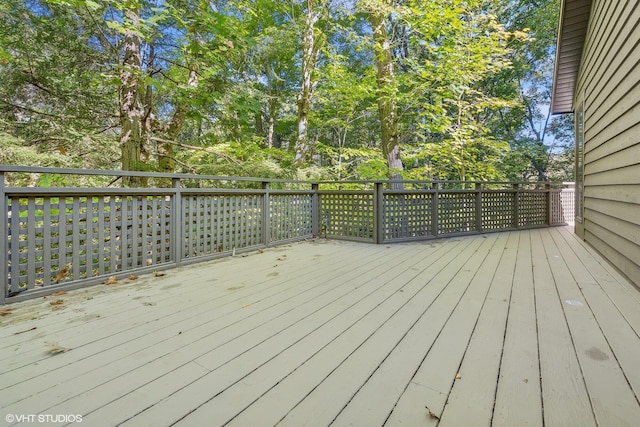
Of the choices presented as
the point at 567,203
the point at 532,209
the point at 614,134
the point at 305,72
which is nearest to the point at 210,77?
the point at 305,72

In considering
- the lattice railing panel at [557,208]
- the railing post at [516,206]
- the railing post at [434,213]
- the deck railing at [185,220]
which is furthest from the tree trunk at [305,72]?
the lattice railing panel at [557,208]

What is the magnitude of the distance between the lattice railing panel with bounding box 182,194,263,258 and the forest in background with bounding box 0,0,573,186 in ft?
4.01

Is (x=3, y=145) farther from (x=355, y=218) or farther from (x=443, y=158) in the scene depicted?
(x=443, y=158)

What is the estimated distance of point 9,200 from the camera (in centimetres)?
209

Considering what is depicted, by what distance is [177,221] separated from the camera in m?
3.12

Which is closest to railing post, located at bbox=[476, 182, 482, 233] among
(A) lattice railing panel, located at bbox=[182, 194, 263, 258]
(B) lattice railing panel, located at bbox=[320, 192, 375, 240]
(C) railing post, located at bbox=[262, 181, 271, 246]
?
(B) lattice railing panel, located at bbox=[320, 192, 375, 240]

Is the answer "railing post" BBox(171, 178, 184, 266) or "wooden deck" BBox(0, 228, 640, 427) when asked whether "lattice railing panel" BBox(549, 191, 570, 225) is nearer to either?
"wooden deck" BBox(0, 228, 640, 427)

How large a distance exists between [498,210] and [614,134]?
9.18 feet

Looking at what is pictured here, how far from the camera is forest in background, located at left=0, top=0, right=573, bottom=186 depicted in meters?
3.90

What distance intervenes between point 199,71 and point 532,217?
6876 mm

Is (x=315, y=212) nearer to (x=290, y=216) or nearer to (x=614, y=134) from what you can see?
(x=290, y=216)

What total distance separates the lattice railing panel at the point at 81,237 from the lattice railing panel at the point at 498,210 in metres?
5.27

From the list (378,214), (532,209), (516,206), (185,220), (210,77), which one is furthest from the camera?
(532,209)

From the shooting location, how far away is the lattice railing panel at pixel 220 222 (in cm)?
327
